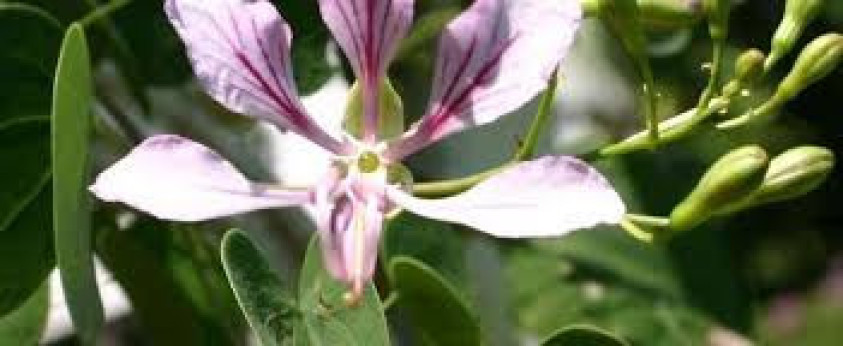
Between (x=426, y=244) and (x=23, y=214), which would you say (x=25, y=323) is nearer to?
(x=23, y=214)

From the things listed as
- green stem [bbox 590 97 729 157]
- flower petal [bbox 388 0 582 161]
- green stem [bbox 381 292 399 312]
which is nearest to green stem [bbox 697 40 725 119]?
green stem [bbox 590 97 729 157]

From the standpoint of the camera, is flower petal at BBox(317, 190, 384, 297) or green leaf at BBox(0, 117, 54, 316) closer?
flower petal at BBox(317, 190, 384, 297)

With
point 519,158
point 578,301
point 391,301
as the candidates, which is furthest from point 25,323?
point 578,301

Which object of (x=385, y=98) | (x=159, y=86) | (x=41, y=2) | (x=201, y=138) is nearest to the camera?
(x=385, y=98)

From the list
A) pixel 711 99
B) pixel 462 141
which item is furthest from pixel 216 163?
pixel 462 141

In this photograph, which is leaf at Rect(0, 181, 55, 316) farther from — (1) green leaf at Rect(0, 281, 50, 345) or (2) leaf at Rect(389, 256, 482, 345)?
(2) leaf at Rect(389, 256, 482, 345)

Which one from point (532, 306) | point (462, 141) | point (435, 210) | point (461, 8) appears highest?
point (435, 210)

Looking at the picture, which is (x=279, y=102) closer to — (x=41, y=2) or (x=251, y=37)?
(x=251, y=37)
